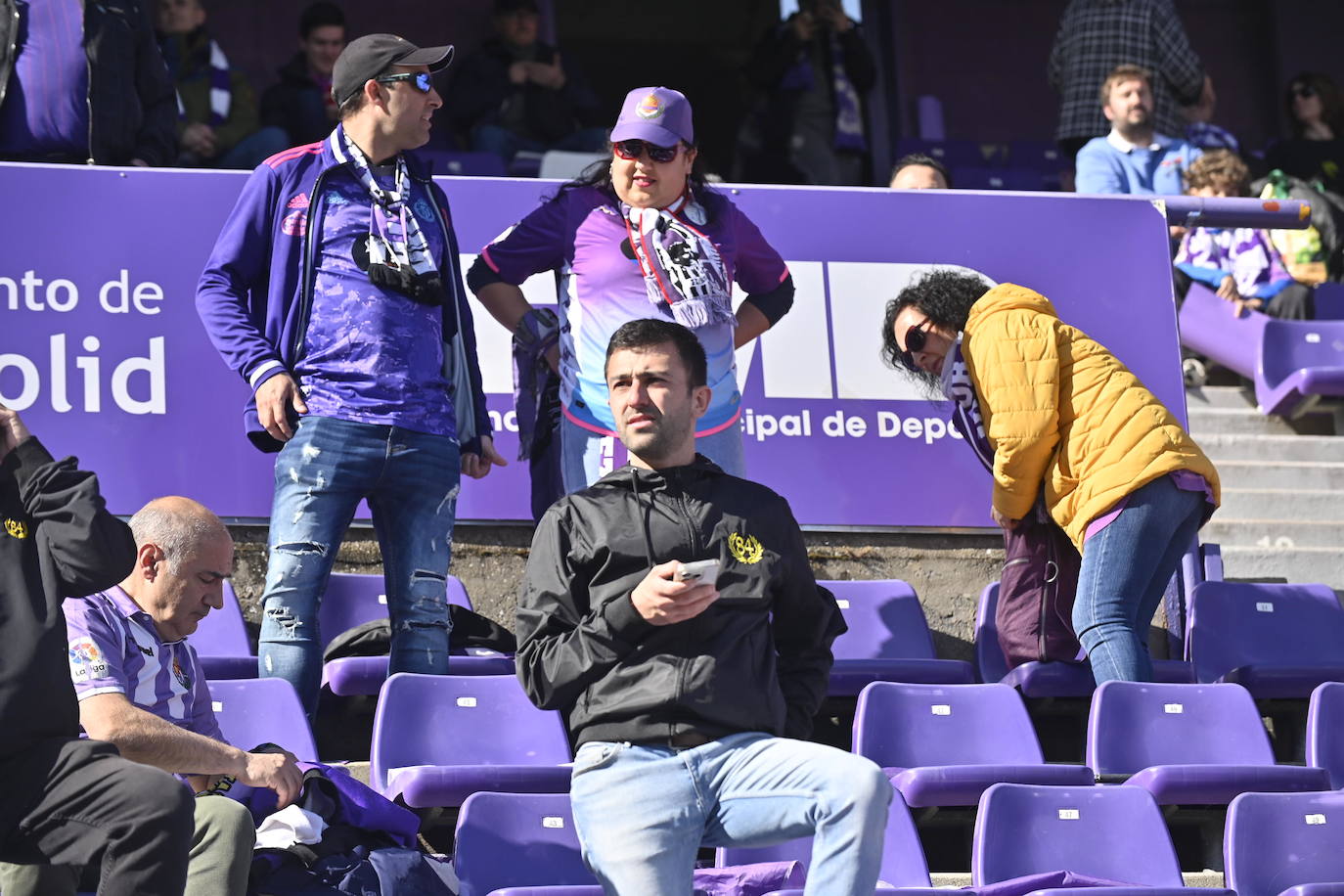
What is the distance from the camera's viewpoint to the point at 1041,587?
5.73 meters

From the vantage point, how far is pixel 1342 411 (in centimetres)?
764

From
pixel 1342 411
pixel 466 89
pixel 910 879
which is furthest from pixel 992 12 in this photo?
pixel 910 879

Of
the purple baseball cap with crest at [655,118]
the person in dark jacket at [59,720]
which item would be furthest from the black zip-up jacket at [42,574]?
the purple baseball cap with crest at [655,118]

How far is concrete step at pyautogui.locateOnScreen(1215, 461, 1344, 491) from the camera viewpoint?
285 inches

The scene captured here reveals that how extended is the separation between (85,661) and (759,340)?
3.01m

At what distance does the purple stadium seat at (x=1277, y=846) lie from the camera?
4.61m

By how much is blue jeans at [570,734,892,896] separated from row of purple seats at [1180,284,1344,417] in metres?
4.49

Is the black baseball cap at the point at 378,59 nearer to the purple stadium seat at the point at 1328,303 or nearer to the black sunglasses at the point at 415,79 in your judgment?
the black sunglasses at the point at 415,79

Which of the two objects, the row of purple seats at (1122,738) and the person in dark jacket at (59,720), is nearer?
the person in dark jacket at (59,720)

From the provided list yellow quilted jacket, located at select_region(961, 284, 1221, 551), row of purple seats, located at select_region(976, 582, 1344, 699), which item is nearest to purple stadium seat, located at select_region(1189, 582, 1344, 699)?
row of purple seats, located at select_region(976, 582, 1344, 699)

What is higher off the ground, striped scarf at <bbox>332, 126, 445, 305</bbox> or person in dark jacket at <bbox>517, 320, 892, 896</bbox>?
striped scarf at <bbox>332, 126, 445, 305</bbox>

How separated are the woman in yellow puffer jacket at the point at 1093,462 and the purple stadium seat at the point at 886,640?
0.47 meters

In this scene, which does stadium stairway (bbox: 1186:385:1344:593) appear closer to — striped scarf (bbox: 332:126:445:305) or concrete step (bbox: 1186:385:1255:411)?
concrete step (bbox: 1186:385:1255:411)

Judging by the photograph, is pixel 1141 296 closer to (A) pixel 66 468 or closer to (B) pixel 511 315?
(B) pixel 511 315
